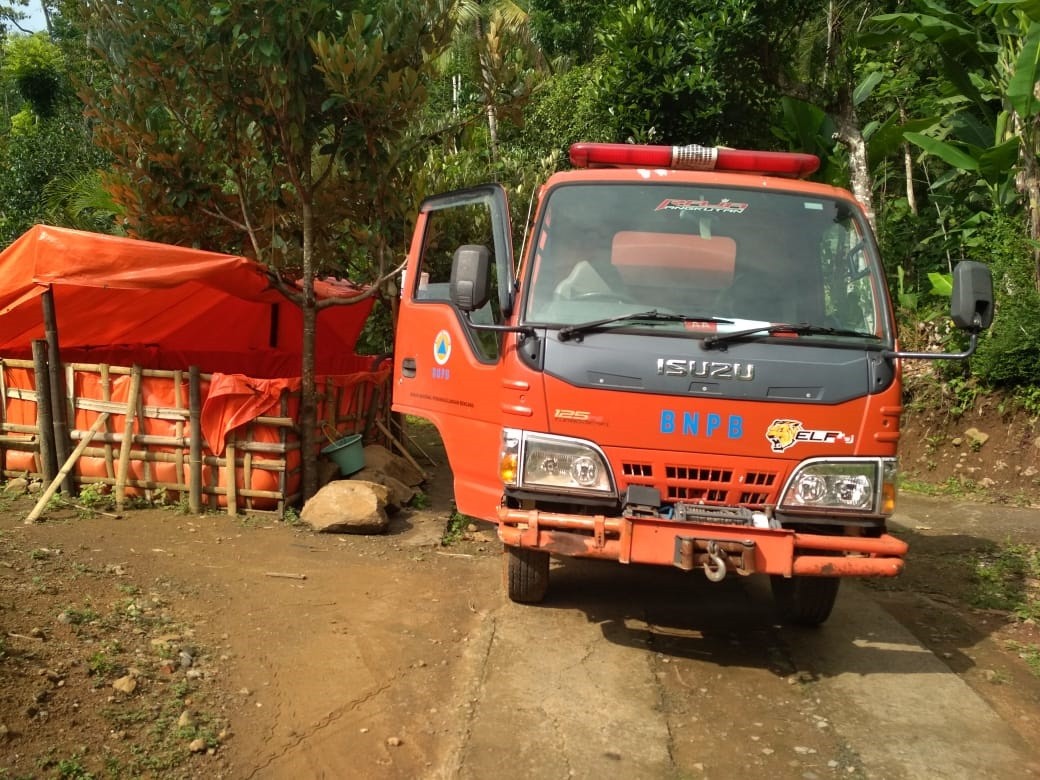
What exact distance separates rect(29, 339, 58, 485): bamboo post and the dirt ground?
0.41m

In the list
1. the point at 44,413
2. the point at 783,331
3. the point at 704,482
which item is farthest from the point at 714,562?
the point at 44,413

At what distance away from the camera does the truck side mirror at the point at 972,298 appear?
4.36 metres

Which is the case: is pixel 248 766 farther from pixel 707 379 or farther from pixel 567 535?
pixel 707 379

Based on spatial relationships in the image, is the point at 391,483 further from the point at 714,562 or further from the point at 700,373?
the point at 714,562

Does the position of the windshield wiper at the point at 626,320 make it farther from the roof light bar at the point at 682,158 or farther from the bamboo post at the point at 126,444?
the bamboo post at the point at 126,444

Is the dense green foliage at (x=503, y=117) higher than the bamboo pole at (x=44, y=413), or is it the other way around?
the dense green foliage at (x=503, y=117)

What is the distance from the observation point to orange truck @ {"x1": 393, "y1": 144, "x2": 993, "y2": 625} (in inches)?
166

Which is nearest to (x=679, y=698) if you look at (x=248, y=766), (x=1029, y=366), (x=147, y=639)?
(x=248, y=766)

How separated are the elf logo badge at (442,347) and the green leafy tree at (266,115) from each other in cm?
222

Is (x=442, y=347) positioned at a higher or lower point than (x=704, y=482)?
higher

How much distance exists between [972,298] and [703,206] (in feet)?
4.57

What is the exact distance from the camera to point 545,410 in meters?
4.36

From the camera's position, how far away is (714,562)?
4031 mm

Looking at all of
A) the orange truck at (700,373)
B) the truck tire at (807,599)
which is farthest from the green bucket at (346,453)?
the truck tire at (807,599)
